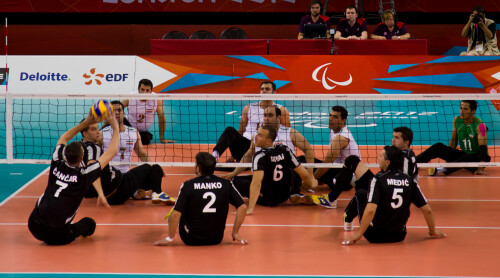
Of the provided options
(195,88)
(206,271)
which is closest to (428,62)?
(195,88)

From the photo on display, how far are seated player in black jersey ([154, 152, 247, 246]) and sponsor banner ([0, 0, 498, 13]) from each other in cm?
1844

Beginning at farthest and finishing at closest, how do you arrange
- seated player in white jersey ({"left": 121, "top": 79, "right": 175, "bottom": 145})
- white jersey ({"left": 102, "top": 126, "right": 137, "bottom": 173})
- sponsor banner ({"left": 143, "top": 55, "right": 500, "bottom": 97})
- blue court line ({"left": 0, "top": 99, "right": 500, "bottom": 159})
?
sponsor banner ({"left": 143, "top": 55, "right": 500, "bottom": 97}) → blue court line ({"left": 0, "top": 99, "right": 500, "bottom": 159}) → seated player in white jersey ({"left": 121, "top": 79, "right": 175, "bottom": 145}) → white jersey ({"left": 102, "top": 126, "right": 137, "bottom": 173})

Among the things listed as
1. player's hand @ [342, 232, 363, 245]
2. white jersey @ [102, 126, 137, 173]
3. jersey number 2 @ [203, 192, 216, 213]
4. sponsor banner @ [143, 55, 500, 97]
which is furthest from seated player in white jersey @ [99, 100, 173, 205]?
sponsor banner @ [143, 55, 500, 97]

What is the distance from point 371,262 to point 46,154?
8.46 metres

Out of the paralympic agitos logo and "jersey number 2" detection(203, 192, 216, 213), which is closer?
"jersey number 2" detection(203, 192, 216, 213)

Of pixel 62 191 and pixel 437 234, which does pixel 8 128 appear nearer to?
pixel 62 191

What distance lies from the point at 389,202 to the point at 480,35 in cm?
1364

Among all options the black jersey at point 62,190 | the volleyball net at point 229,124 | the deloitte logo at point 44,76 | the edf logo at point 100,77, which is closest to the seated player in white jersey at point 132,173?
the volleyball net at point 229,124

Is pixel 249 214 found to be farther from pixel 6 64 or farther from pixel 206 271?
pixel 6 64

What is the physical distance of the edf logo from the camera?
66.6 ft

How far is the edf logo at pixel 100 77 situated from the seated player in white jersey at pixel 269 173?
33.3ft

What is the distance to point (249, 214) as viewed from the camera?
10.3 meters

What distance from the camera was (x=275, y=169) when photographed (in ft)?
34.6

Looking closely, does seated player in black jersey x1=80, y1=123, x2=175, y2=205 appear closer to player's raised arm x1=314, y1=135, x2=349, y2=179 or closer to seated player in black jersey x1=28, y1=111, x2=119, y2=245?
seated player in black jersey x1=28, y1=111, x2=119, y2=245
